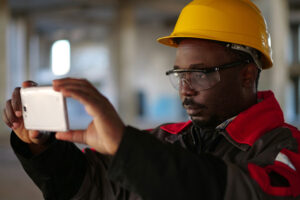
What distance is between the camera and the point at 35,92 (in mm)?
1429

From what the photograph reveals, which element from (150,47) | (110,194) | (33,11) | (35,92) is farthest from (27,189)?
(150,47)

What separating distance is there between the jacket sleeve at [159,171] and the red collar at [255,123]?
20.9 inches

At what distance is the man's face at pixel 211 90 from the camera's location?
1.98 m

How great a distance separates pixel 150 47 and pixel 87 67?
768 centimetres

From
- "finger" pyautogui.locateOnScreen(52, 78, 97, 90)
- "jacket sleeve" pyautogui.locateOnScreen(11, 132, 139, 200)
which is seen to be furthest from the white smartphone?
"jacket sleeve" pyautogui.locateOnScreen(11, 132, 139, 200)

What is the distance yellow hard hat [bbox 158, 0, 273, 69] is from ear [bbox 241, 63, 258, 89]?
0.36 feet

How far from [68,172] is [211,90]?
0.89m

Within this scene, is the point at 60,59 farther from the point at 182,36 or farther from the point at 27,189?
the point at 182,36

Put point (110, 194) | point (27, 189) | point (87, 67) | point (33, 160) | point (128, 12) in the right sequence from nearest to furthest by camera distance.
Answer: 1. point (33, 160)
2. point (110, 194)
3. point (27, 189)
4. point (128, 12)
5. point (87, 67)

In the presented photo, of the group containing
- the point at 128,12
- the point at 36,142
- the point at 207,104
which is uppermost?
the point at 128,12

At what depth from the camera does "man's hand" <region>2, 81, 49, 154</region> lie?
1662 mm

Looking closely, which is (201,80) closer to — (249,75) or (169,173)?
(249,75)

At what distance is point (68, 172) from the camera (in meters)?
1.80

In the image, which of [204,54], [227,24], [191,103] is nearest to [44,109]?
[191,103]
